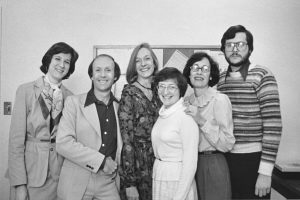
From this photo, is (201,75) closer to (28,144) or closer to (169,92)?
(169,92)

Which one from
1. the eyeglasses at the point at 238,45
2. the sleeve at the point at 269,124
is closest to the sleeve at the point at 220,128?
the sleeve at the point at 269,124

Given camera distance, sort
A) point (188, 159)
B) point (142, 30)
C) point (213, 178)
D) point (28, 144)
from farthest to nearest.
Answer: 1. point (142, 30)
2. point (28, 144)
3. point (213, 178)
4. point (188, 159)

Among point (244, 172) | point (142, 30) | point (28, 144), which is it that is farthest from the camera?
point (142, 30)

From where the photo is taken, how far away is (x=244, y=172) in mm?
1767

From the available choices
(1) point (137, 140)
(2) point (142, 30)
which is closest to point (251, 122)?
(1) point (137, 140)

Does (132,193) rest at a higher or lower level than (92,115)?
lower

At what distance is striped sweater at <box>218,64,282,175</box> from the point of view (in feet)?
5.59

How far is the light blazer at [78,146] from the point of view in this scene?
1688 millimetres

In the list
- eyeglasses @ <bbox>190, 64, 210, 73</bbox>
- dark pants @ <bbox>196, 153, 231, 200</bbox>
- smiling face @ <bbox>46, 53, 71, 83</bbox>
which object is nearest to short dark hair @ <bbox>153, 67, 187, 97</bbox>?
eyeglasses @ <bbox>190, 64, 210, 73</bbox>

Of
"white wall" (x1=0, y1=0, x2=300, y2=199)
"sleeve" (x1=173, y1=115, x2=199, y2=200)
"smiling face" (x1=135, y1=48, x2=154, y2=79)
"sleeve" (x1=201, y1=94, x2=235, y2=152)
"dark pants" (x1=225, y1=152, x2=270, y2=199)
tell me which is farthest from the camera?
"white wall" (x1=0, y1=0, x2=300, y2=199)

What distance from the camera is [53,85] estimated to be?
1.98 meters

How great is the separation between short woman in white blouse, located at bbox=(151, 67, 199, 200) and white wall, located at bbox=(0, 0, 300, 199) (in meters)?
1.12

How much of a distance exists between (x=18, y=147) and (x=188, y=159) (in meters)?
→ 1.14

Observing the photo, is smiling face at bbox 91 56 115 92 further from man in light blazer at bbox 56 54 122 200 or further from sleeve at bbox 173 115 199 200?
sleeve at bbox 173 115 199 200
